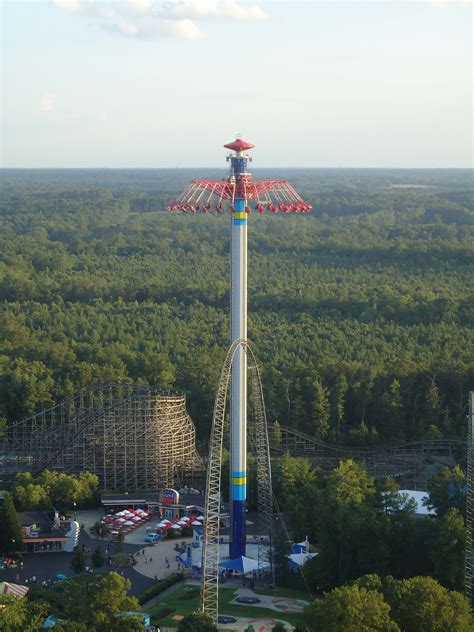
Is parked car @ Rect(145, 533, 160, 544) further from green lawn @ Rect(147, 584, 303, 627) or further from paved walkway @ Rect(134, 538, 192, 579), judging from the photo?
green lawn @ Rect(147, 584, 303, 627)

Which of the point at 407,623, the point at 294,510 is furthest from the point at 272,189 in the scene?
the point at 407,623

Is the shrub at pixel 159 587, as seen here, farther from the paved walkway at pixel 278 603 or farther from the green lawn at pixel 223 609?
the paved walkway at pixel 278 603

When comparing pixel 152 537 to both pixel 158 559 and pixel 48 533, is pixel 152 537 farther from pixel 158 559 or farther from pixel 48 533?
pixel 48 533

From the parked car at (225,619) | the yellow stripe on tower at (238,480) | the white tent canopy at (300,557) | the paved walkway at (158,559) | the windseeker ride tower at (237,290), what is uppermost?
the windseeker ride tower at (237,290)


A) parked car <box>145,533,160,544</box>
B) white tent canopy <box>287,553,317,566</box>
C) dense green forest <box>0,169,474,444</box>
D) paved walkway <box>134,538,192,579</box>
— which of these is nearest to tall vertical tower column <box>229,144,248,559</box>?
white tent canopy <box>287,553,317,566</box>

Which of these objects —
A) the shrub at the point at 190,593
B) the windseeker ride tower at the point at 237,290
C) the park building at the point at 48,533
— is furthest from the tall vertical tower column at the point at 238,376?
the park building at the point at 48,533
